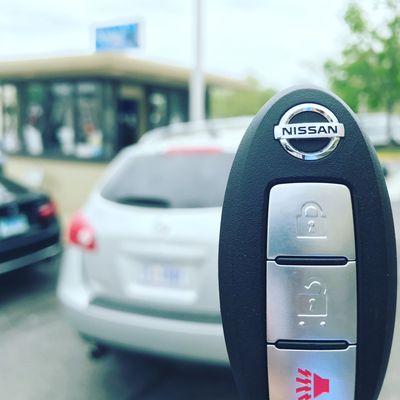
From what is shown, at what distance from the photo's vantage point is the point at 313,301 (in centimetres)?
147

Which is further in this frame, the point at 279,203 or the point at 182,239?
the point at 182,239

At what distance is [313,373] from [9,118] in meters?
11.4

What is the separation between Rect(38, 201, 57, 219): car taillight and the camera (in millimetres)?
5187

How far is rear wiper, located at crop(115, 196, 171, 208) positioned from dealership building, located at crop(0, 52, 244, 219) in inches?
233

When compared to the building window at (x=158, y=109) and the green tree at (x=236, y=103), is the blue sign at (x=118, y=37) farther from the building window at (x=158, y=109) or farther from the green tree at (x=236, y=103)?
the green tree at (x=236, y=103)

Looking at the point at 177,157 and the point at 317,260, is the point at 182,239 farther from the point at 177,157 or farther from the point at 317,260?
the point at 317,260

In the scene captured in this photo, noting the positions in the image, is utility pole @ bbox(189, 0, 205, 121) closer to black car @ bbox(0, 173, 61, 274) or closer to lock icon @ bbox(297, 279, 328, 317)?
black car @ bbox(0, 173, 61, 274)

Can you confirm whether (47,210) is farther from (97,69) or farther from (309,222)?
(97,69)

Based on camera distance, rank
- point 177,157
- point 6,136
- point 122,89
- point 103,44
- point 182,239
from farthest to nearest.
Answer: point 6,136 < point 122,89 < point 103,44 < point 177,157 < point 182,239

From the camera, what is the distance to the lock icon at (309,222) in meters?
1.45

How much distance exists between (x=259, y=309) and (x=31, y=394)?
87.2 inches

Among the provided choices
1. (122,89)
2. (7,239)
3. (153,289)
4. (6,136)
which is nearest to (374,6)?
(153,289)

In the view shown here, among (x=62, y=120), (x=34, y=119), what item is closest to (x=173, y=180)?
(x=62, y=120)

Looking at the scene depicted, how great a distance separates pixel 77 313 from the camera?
3117mm
